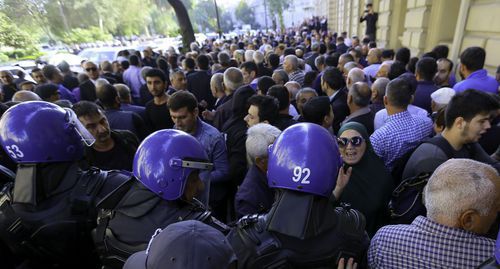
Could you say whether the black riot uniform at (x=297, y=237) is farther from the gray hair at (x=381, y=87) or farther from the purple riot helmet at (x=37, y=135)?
the gray hair at (x=381, y=87)

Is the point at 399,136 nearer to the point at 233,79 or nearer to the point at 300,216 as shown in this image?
the point at 300,216

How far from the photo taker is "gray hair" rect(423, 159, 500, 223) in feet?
4.45

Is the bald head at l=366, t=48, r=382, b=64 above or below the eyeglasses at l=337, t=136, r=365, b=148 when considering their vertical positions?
below

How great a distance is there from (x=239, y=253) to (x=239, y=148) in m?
1.93

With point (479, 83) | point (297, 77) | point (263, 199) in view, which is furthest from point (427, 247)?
point (297, 77)

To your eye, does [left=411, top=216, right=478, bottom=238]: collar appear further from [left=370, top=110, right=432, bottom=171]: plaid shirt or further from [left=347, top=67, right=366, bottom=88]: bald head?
[left=347, top=67, right=366, bottom=88]: bald head

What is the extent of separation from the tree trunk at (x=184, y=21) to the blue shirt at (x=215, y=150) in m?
13.4

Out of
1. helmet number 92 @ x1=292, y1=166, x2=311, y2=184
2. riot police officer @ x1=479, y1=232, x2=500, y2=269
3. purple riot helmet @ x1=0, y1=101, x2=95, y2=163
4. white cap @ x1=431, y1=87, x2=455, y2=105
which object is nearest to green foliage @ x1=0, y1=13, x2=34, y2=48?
purple riot helmet @ x1=0, y1=101, x2=95, y2=163

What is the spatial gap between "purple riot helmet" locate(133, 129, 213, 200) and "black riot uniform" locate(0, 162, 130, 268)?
0.42 meters

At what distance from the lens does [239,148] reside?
3.22 metres

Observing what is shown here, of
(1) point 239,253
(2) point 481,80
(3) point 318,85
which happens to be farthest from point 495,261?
(3) point 318,85

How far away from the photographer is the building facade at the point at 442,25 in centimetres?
564

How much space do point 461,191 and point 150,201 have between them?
1513mm

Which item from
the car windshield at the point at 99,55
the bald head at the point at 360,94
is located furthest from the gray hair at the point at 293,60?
the car windshield at the point at 99,55
